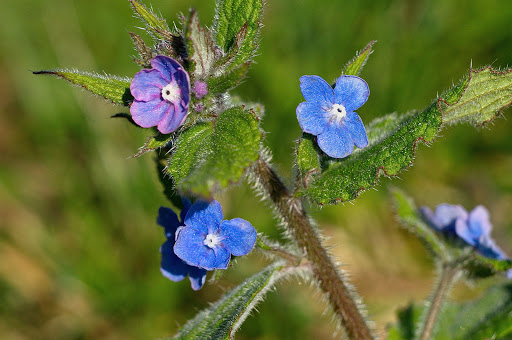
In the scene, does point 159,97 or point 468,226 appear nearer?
point 159,97

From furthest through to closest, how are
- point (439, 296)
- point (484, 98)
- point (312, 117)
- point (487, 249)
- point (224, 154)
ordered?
point (439, 296) < point (487, 249) < point (484, 98) < point (312, 117) < point (224, 154)

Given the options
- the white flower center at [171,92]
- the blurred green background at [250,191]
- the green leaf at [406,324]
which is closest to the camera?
the white flower center at [171,92]

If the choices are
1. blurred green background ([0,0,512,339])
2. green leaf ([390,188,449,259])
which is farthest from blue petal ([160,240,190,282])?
blurred green background ([0,0,512,339])

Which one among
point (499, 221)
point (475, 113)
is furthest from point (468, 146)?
point (475, 113)

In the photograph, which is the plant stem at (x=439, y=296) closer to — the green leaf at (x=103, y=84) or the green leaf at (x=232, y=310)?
the green leaf at (x=232, y=310)

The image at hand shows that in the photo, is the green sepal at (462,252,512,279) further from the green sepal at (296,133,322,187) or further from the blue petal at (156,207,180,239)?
the blue petal at (156,207,180,239)

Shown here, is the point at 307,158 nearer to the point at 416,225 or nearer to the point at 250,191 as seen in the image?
the point at 416,225

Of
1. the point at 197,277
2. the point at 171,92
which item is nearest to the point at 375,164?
the point at 171,92

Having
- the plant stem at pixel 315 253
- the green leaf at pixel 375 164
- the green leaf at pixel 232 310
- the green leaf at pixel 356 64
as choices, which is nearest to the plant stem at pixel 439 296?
the plant stem at pixel 315 253

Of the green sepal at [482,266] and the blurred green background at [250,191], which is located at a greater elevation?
the blurred green background at [250,191]
